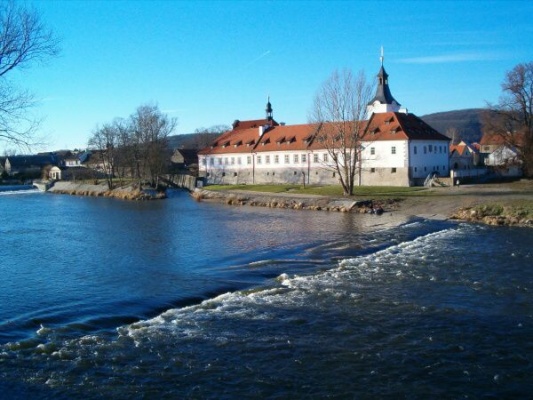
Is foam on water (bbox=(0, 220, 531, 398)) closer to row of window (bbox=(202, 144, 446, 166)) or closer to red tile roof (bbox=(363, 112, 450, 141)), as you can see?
red tile roof (bbox=(363, 112, 450, 141))

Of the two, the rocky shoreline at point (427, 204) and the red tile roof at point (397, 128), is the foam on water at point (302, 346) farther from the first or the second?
the red tile roof at point (397, 128)

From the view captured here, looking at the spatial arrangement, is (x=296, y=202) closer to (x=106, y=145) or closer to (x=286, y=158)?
(x=286, y=158)

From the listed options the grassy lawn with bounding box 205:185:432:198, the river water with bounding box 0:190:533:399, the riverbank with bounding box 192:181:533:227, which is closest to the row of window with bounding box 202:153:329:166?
the grassy lawn with bounding box 205:185:432:198

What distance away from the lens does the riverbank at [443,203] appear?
27.7m

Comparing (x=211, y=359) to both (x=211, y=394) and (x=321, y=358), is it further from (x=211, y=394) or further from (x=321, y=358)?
(x=321, y=358)

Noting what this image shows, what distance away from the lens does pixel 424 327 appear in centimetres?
1107

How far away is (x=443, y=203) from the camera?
107ft

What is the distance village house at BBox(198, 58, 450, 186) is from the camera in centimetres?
4653

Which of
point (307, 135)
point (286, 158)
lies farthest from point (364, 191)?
point (286, 158)

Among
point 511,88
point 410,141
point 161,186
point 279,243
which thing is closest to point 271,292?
point 279,243

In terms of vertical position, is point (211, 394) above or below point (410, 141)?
below

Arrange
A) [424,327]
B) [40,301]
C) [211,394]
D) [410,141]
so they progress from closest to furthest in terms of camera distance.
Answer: [211,394]
[424,327]
[40,301]
[410,141]

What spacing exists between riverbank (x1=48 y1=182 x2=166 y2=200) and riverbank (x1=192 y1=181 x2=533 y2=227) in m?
10.6

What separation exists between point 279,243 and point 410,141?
2694 cm
